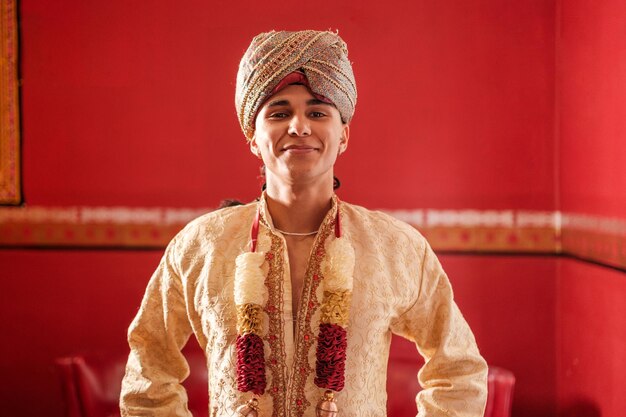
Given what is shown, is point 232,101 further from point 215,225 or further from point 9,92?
point 215,225

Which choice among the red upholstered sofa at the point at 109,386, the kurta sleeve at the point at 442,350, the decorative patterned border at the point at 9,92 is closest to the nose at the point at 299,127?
the kurta sleeve at the point at 442,350

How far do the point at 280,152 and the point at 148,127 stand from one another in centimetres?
164

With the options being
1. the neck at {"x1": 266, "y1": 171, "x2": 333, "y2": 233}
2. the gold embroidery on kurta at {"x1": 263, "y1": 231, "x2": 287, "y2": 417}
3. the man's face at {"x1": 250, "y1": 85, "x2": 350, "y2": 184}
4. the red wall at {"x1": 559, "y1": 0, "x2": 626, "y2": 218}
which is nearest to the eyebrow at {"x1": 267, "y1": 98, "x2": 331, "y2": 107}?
the man's face at {"x1": 250, "y1": 85, "x2": 350, "y2": 184}

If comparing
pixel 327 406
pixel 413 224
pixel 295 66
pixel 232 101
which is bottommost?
pixel 327 406

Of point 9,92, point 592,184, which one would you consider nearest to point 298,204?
point 592,184

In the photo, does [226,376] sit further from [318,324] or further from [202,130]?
[202,130]

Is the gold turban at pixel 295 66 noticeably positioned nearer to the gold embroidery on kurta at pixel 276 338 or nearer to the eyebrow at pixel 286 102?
the eyebrow at pixel 286 102

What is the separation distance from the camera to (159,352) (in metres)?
1.55

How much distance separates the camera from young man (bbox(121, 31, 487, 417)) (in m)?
1.44

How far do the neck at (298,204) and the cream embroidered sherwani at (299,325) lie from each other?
0.10ft

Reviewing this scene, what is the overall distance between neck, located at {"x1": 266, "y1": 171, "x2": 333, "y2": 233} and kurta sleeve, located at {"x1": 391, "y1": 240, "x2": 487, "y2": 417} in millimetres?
248

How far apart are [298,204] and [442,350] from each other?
43cm

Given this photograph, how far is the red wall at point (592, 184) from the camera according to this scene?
7.46 feet

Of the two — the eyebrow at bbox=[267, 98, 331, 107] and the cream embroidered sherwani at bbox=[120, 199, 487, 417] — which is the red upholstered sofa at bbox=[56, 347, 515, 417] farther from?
the eyebrow at bbox=[267, 98, 331, 107]
